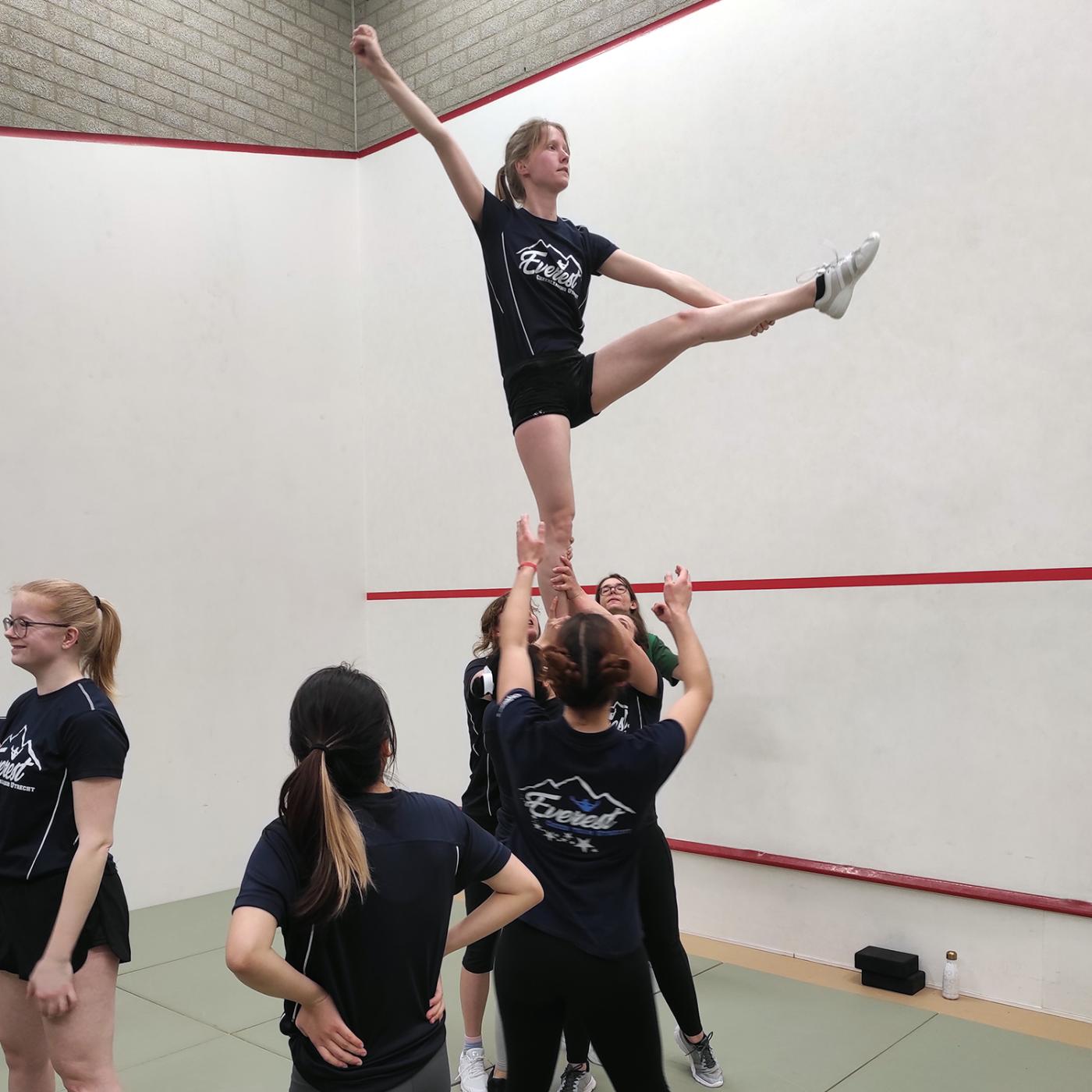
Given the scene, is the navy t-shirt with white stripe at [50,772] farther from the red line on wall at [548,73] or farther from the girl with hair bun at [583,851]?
the red line on wall at [548,73]

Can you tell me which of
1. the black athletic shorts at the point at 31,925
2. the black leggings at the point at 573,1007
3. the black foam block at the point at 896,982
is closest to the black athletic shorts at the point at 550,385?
the black leggings at the point at 573,1007

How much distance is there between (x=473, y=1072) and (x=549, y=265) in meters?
2.42

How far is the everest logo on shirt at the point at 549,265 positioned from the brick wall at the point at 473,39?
111 inches

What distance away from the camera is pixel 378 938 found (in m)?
1.60

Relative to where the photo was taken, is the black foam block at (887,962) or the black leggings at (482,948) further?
the black foam block at (887,962)

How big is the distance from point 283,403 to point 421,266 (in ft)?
3.63

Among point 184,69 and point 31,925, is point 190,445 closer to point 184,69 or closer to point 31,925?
point 184,69

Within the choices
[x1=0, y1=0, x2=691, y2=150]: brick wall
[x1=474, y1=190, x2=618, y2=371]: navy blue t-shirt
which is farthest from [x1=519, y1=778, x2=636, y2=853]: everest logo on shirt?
[x1=0, y1=0, x2=691, y2=150]: brick wall

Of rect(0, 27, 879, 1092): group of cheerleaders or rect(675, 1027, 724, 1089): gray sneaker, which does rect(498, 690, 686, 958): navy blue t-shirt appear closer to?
rect(0, 27, 879, 1092): group of cheerleaders

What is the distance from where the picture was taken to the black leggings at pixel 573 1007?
6.72 ft

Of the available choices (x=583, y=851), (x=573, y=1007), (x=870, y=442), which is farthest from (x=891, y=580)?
(x=573, y=1007)

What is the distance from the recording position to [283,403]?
6105 millimetres

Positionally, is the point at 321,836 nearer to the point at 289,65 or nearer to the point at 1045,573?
the point at 1045,573

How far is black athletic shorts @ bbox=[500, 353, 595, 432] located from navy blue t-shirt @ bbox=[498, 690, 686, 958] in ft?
3.34
